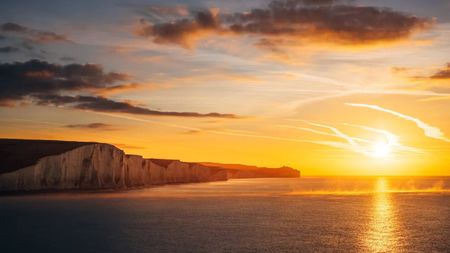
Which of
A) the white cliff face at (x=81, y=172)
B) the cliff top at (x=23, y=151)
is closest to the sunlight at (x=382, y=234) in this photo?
the white cliff face at (x=81, y=172)

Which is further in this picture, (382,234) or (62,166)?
(62,166)

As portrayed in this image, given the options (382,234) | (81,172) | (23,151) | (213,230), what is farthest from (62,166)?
(382,234)

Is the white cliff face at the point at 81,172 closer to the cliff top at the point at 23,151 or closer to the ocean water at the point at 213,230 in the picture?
the cliff top at the point at 23,151

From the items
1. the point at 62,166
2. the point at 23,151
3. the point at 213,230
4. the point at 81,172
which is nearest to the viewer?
the point at 213,230

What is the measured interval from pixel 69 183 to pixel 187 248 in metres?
73.2

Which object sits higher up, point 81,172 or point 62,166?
point 62,166

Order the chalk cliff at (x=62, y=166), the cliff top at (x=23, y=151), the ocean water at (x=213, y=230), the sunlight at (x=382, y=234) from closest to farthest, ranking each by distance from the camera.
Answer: the ocean water at (x=213, y=230), the sunlight at (x=382, y=234), the chalk cliff at (x=62, y=166), the cliff top at (x=23, y=151)

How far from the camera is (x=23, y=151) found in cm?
10431

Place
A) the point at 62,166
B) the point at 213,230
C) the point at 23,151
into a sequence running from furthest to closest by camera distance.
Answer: the point at 23,151 < the point at 62,166 < the point at 213,230

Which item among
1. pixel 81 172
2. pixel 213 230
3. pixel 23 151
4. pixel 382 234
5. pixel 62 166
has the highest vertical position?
pixel 23 151

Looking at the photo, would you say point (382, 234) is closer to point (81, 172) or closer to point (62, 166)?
point (62, 166)

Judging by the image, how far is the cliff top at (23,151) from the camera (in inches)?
3703

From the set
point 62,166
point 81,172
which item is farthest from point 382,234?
point 81,172

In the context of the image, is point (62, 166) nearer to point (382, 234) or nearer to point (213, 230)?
point (213, 230)
